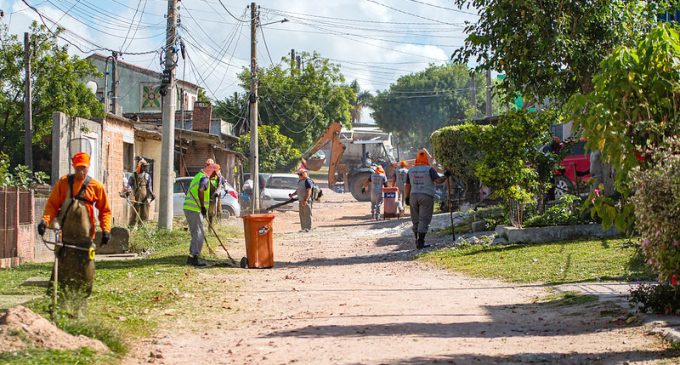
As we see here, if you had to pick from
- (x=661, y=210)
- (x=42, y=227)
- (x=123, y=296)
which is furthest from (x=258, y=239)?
(x=661, y=210)

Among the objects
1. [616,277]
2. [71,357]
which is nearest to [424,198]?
[616,277]

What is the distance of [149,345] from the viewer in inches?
348

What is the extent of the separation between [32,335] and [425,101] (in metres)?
91.7

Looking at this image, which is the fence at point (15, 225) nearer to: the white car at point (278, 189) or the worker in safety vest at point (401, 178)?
the worker in safety vest at point (401, 178)

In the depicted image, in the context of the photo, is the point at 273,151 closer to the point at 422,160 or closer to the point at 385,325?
the point at 422,160

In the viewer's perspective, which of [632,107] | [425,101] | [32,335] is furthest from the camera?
[425,101]

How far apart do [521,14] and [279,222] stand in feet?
60.5

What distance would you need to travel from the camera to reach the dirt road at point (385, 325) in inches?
314

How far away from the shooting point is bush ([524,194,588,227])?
17.7 meters

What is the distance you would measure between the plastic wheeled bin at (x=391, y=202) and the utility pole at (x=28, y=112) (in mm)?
11971

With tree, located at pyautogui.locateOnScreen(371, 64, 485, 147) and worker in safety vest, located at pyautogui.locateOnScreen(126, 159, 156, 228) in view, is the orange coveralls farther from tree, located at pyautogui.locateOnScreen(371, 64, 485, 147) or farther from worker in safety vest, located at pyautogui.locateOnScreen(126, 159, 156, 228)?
tree, located at pyautogui.locateOnScreen(371, 64, 485, 147)

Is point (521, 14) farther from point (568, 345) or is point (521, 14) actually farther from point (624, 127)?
point (568, 345)

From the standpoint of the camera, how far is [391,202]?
31.3 m

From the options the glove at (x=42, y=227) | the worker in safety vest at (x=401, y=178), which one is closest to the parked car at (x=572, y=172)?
the worker in safety vest at (x=401, y=178)
